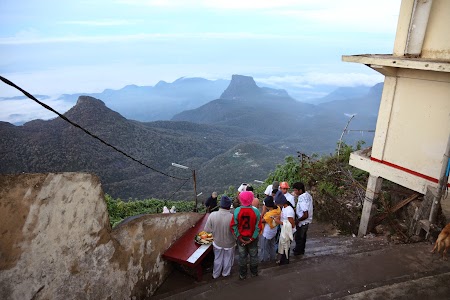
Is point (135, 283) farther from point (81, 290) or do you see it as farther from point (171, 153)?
point (171, 153)

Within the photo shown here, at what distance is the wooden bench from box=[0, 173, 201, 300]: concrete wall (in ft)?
1.59

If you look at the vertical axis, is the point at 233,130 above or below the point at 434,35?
below

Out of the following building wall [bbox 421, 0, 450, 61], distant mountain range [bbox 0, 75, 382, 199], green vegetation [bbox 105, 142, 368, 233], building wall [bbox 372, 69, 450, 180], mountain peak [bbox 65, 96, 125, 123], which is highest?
building wall [bbox 421, 0, 450, 61]

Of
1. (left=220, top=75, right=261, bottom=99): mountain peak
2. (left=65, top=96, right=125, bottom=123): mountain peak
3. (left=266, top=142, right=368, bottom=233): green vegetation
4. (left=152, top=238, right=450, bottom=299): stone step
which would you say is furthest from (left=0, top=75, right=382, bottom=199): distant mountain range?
(left=220, top=75, right=261, bottom=99): mountain peak

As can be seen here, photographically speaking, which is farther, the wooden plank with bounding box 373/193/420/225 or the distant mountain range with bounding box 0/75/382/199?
the distant mountain range with bounding box 0/75/382/199

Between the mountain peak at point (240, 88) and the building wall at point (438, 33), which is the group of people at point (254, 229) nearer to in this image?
the building wall at point (438, 33)

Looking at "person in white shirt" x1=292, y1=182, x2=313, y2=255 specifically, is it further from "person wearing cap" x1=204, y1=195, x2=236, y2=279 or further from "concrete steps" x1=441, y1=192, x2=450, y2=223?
"concrete steps" x1=441, y1=192, x2=450, y2=223

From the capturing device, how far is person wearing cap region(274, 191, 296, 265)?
5.61 meters

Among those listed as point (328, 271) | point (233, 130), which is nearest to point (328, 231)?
point (328, 271)

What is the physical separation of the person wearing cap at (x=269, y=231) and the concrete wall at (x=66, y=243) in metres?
2.07

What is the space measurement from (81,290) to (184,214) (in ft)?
7.62

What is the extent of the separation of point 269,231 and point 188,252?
153 cm

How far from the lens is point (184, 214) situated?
6.14m

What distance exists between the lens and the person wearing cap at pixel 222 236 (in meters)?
5.32
